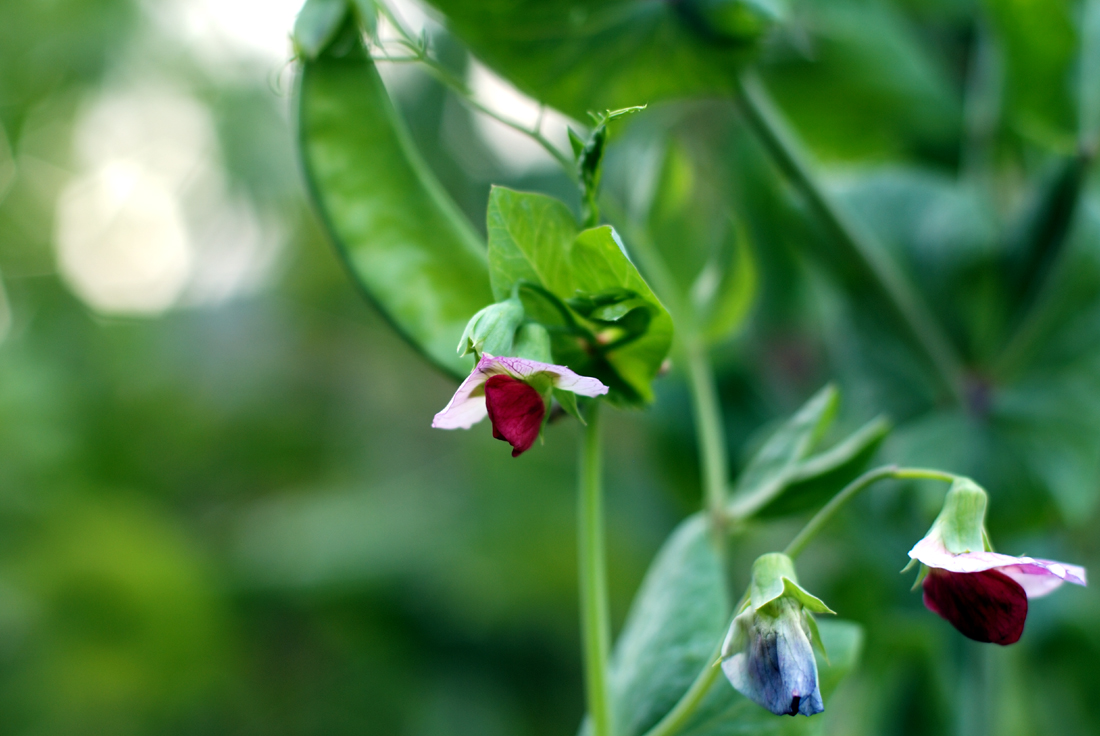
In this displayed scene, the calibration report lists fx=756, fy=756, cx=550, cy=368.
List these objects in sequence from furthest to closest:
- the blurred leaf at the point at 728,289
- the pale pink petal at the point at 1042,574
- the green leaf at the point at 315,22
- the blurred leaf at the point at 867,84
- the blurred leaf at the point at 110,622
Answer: the blurred leaf at the point at 110,622, the blurred leaf at the point at 867,84, the blurred leaf at the point at 728,289, the green leaf at the point at 315,22, the pale pink petal at the point at 1042,574

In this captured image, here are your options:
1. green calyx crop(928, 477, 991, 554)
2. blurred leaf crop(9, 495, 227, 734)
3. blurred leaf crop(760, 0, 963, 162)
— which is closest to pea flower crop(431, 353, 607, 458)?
green calyx crop(928, 477, 991, 554)

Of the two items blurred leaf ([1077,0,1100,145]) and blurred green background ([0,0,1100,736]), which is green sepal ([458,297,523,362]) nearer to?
blurred green background ([0,0,1100,736])

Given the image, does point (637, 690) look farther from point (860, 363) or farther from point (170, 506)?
point (170, 506)

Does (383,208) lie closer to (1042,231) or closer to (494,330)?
(494,330)

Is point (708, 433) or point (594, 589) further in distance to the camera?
point (708, 433)

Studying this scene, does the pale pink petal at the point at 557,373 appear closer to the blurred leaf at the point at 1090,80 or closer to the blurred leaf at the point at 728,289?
the blurred leaf at the point at 728,289

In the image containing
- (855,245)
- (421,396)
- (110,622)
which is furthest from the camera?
(421,396)

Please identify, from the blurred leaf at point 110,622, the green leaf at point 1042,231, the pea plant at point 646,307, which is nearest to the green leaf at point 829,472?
the pea plant at point 646,307

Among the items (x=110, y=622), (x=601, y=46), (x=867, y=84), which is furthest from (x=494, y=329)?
(x=110, y=622)
